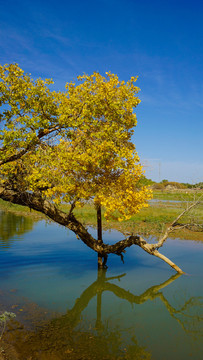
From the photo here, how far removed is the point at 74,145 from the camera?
42.2ft

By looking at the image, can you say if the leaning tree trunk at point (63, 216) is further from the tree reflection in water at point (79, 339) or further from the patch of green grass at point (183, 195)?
the tree reflection in water at point (79, 339)

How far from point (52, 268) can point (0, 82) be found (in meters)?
9.85

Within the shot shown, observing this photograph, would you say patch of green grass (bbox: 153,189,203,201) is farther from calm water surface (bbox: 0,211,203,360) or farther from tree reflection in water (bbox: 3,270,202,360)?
tree reflection in water (bbox: 3,270,202,360)

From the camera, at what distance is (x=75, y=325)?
9.99 meters

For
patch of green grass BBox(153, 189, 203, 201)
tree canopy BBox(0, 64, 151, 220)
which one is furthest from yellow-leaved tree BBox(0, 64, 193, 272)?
patch of green grass BBox(153, 189, 203, 201)

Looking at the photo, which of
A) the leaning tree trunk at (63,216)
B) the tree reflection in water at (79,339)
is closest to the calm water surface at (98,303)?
the tree reflection in water at (79,339)

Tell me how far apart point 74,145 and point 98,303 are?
22.3 ft

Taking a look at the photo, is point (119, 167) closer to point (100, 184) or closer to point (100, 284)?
point (100, 184)

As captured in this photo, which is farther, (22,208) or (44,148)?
(22,208)

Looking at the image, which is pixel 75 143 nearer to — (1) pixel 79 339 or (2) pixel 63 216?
(2) pixel 63 216

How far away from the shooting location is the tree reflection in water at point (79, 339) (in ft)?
26.6

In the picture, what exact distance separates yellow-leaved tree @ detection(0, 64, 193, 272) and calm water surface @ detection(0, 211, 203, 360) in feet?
12.4

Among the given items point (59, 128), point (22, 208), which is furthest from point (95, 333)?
point (22, 208)

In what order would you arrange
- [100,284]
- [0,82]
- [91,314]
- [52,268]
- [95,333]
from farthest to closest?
[52,268], [100,284], [0,82], [91,314], [95,333]
